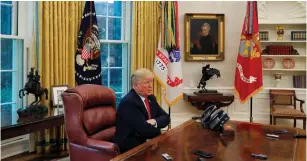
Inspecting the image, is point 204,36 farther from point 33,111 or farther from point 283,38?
point 33,111

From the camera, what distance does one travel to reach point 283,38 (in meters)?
5.35

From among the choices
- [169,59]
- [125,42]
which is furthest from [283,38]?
[125,42]

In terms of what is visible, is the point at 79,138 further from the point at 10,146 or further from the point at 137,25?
the point at 137,25

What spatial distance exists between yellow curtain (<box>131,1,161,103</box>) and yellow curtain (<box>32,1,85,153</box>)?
96 centimetres

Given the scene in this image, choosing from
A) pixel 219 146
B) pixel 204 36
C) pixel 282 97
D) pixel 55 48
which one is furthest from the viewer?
pixel 204 36

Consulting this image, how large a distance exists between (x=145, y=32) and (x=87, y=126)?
2699 mm

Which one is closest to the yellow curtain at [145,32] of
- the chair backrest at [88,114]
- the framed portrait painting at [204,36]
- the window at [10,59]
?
the framed portrait painting at [204,36]

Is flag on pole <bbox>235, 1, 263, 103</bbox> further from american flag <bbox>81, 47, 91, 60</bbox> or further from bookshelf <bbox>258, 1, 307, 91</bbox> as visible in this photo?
american flag <bbox>81, 47, 91, 60</bbox>

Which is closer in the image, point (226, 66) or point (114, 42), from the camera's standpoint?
point (114, 42)

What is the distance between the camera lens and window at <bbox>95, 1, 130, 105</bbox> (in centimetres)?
483

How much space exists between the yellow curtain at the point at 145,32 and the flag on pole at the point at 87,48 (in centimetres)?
70

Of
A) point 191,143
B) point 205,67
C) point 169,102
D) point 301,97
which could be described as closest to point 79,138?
point 191,143

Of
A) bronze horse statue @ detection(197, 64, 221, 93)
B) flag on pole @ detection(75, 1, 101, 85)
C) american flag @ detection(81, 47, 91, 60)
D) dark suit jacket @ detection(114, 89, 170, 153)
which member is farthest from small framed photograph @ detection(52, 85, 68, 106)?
bronze horse statue @ detection(197, 64, 221, 93)

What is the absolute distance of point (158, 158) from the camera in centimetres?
173
